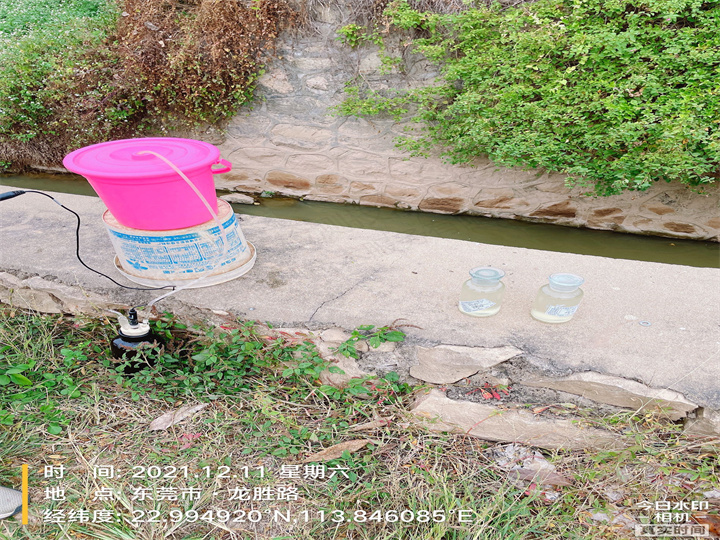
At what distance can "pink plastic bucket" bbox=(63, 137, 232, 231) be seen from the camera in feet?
5.56

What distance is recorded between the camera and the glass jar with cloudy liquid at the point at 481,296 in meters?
1.75

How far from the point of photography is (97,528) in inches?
54.0

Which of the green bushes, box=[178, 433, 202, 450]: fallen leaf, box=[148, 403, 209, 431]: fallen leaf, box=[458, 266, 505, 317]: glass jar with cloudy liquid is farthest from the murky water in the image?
box=[178, 433, 202, 450]: fallen leaf

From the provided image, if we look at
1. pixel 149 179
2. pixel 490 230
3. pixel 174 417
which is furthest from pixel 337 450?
pixel 490 230

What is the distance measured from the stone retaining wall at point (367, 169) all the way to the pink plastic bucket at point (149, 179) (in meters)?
2.12

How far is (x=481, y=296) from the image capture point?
180cm

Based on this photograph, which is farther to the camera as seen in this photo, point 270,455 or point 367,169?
point 367,169

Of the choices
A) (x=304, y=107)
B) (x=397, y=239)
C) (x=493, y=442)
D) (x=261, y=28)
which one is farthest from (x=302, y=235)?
(x=261, y=28)

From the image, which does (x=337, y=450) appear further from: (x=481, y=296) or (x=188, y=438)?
(x=481, y=296)

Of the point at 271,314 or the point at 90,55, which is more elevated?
the point at 90,55

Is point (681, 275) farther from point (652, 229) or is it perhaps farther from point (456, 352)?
point (652, 229)

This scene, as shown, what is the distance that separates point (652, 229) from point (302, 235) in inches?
113

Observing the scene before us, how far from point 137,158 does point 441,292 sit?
1.37m

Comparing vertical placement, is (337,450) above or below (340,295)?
below
